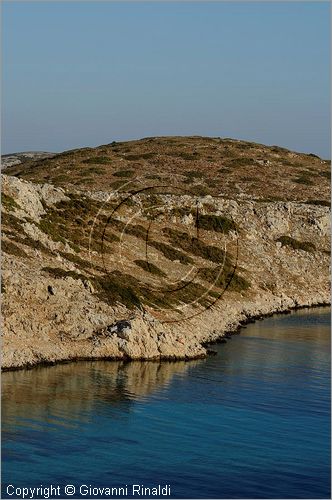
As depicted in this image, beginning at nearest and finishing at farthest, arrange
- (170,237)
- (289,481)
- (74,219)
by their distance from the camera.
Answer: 1. (289,481)
2. (74,219)
3. (170,237)

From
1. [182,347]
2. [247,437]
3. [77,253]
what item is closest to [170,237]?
[77,253]

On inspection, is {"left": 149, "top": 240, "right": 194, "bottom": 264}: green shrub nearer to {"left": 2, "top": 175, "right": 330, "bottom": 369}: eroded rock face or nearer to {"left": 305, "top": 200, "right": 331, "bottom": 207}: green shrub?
{"left": 2, "top": 175, "right": 330, "bottom": 369}: eroded rock face

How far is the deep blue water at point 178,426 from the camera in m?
42.2

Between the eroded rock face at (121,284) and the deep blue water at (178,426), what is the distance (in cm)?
213

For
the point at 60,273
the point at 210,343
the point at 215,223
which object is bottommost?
the point at 210,343

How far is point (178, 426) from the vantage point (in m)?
51.1

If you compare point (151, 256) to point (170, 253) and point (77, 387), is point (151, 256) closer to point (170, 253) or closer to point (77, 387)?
point (170, 253)

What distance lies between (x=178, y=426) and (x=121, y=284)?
29.1m

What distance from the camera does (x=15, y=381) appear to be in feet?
191

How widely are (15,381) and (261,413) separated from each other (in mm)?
16158

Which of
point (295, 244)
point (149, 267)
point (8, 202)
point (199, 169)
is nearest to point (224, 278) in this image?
point (149, 267)

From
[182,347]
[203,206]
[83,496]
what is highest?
[203,206]

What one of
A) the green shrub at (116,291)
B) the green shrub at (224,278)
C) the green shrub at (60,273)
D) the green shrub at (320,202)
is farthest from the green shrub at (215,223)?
the green shrub at (60,273)

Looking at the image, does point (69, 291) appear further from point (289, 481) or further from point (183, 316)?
point (289, 481)
